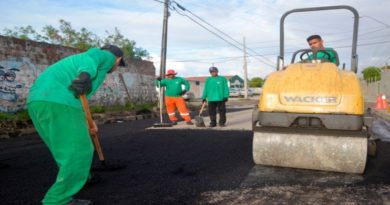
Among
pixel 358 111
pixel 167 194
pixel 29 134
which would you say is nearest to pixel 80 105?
pixel 167 194

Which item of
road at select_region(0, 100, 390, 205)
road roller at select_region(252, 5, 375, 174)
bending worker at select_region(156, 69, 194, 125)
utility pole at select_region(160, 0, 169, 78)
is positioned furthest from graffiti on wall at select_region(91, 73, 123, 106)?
road roller at select_region(252, 5, 375, 174)

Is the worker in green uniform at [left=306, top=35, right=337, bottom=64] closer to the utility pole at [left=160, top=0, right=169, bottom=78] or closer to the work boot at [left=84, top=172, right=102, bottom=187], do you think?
the work boot at [left=84, top=172, right=102, bottom=187]

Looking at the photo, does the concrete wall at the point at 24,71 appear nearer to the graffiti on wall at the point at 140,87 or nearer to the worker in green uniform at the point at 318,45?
the graffiti on wall at the point at 140,87

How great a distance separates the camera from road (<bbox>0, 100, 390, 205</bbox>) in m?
3.14

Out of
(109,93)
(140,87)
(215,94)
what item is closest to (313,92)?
(215,94)

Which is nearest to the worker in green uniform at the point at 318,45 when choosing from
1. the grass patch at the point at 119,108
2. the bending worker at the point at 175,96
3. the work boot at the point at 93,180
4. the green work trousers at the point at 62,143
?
the work boot at the point at 93,180

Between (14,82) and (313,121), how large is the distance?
1075cm

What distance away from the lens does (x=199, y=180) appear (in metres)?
3.77

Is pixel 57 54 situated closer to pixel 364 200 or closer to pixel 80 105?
pixel 80 105

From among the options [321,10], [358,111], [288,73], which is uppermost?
[321,10]

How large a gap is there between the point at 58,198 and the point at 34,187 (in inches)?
46.3

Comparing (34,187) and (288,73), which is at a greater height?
(288,73)

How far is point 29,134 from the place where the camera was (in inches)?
353

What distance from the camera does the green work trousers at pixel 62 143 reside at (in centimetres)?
264
